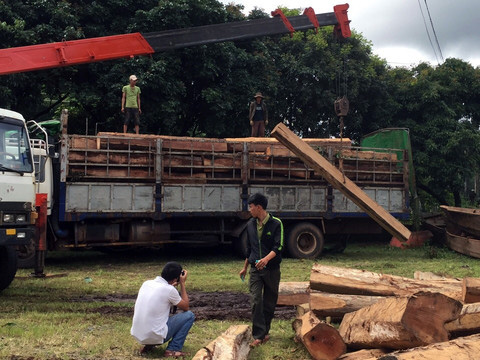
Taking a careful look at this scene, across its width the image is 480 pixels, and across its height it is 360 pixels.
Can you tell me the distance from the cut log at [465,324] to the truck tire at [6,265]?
263 inches

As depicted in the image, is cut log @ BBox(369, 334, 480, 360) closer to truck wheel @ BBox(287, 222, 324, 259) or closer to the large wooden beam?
the large wooden beam

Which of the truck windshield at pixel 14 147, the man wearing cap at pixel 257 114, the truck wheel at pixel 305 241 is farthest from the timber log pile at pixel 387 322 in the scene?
the man wearing cap at pixel 257 114

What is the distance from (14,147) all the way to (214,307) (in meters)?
3.91

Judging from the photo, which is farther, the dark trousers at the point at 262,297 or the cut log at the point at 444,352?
the dark trousers at the point at 262,297

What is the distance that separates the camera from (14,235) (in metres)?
7.67

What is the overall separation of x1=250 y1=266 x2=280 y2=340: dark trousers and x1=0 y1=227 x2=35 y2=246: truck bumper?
362 cm

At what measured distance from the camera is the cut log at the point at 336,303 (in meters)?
6.32

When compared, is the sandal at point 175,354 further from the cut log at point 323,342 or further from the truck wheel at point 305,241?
the truck wheel at point 305,241

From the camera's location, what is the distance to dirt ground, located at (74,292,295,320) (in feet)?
23.9

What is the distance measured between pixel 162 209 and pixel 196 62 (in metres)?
7.27

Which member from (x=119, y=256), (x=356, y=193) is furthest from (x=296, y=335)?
(x=119, y=256)

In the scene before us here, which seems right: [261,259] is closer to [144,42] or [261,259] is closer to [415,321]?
[415,321]

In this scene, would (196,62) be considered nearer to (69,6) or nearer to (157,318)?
(69,6)

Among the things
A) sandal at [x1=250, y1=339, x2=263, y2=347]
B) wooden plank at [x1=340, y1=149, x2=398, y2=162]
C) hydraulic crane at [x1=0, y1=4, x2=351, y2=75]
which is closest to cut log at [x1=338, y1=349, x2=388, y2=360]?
sandal at [x1=250, y1=339, x2=263, y2=347]
